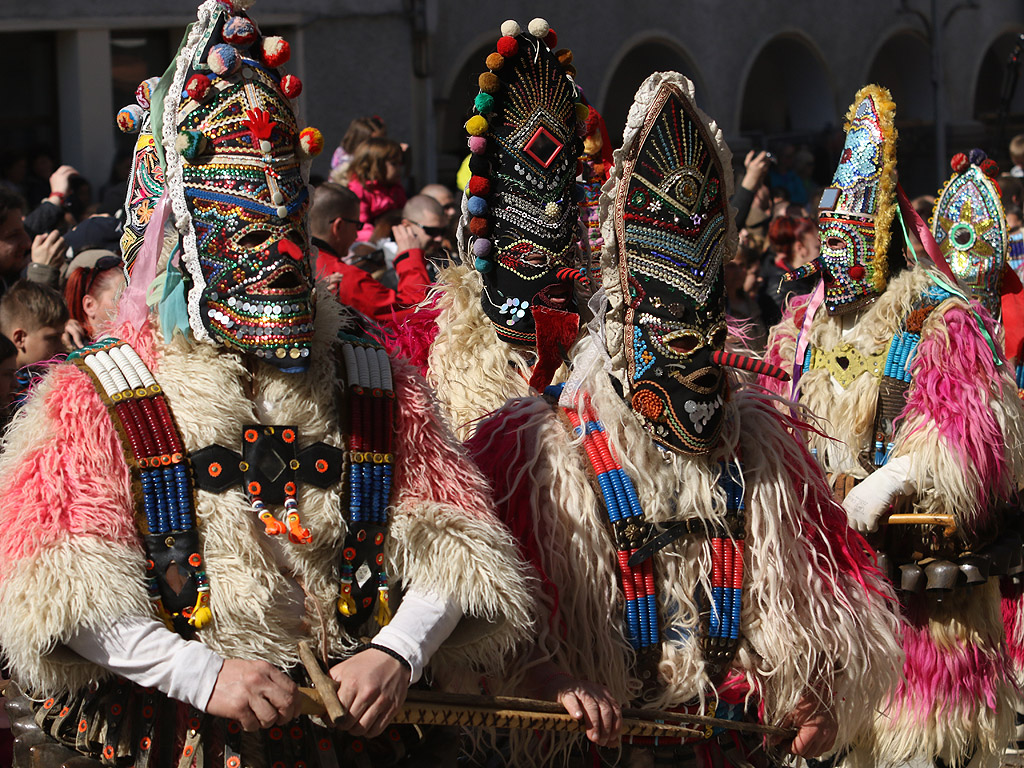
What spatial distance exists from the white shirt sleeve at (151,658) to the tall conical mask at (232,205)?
527 mm

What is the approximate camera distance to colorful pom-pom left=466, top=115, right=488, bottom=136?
3.58m

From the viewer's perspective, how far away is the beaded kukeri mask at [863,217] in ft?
13.5

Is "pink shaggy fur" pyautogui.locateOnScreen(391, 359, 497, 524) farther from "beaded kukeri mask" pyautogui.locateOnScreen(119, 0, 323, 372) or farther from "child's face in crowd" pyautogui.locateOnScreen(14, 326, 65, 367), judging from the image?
"child's face in crowd" pyautogui.locateOnScreen(14, 326, 65, 367)

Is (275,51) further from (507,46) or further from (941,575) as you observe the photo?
(941,575)

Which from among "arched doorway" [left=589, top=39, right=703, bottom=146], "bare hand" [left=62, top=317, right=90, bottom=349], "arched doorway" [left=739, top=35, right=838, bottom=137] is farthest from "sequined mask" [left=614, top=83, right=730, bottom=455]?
"arched doorway" [left=739, top=35, right=838, bottom=137]

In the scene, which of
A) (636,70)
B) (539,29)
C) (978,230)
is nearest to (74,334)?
(539,29)

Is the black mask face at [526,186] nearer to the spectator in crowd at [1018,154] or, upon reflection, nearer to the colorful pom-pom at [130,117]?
the colorful pom-pom at [130,117]

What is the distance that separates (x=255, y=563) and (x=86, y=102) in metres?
7.66

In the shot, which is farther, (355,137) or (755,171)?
(355,137)

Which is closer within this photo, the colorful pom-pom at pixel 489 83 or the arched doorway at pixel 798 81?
the colorful pom-pom at pixel 489 83

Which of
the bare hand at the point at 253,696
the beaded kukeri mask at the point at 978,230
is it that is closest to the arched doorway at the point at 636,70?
the beaded kukeri mask at the point at 978,230

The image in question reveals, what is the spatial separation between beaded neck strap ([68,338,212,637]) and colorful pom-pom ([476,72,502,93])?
1.60 metres

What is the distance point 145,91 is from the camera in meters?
2.81

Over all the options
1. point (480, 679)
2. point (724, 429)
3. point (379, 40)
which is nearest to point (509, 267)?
point (724, 429)
